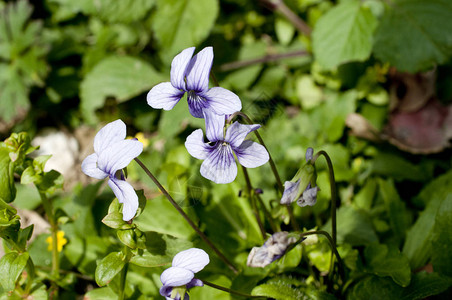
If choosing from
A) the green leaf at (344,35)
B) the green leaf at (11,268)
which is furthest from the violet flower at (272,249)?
the green leaf at (344,35)

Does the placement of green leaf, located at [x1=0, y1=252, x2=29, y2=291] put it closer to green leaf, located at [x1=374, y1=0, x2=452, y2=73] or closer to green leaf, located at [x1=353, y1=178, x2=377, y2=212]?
green leaf, located at [x1=353, y1=178, x2=377, y2=212]

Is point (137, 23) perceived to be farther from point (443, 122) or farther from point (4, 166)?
point (443, 122)

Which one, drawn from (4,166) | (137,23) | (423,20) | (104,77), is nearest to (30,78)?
(104,77)

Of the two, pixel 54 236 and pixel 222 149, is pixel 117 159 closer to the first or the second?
pixel 222 149

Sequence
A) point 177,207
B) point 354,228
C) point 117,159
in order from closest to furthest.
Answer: point 117,159 → point 177,207 → point 354,228

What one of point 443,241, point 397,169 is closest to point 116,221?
point 443,241

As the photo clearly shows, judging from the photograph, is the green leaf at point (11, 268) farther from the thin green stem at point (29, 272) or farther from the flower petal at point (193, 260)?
the flower petal at point (193, 260)
